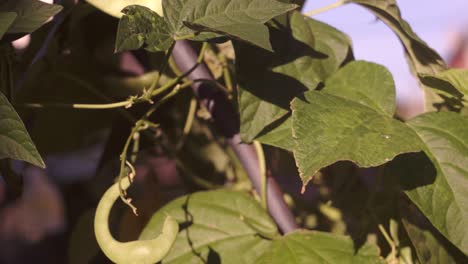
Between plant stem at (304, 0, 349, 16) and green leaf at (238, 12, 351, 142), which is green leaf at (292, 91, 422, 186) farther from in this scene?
plant stem at (304, 0, 349, 16)

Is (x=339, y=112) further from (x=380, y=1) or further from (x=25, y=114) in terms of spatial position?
(x=25, y=114)

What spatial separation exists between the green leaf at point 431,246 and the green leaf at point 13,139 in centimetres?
31

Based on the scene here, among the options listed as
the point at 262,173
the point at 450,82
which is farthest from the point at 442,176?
the point at 262,173

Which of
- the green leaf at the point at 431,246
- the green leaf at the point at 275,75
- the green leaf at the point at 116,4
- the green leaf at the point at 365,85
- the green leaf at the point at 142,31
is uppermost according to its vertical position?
the green leaf at the point at 142,31

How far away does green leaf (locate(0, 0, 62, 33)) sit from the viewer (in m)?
0.51

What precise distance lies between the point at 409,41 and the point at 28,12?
33 cm

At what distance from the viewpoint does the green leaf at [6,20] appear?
0.48m

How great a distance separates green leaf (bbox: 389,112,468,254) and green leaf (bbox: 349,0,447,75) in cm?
7

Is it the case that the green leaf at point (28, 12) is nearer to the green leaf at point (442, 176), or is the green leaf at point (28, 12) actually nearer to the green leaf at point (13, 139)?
the green leaf at point (13, 139)

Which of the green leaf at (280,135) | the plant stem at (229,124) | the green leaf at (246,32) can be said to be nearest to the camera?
the green leaf at (246,32)

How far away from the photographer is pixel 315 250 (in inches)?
23.8

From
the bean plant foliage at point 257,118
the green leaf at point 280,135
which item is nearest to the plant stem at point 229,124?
the bean plant foliage at point 257,118

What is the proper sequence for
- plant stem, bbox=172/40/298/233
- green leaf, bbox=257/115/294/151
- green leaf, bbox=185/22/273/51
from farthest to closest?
plant stem, bbox=172/40/298/233, green leaf, bbox=257/115/294/151, green leaf, bbox=185/22/273/51

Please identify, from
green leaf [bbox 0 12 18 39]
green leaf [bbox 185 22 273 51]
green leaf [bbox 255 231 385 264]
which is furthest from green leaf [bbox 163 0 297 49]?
green leaf [bbox 255 231 385 264]
